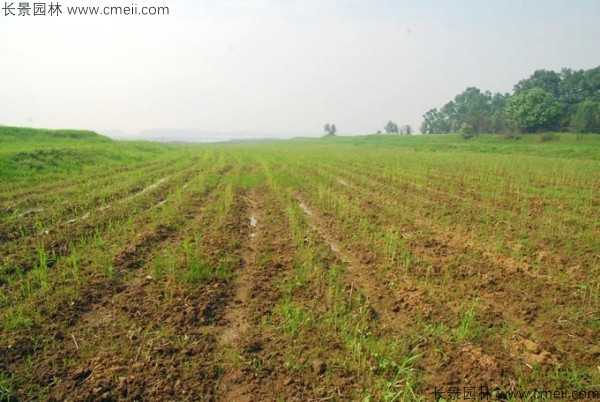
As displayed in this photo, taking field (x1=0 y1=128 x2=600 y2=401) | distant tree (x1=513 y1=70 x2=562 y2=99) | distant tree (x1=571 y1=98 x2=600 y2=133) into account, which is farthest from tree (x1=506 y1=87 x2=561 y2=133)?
field (x1=0 y1=128 x2=600 y2=401)

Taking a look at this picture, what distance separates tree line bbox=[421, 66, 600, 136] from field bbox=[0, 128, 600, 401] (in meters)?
46.2

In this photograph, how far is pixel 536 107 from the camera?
45.9 metres

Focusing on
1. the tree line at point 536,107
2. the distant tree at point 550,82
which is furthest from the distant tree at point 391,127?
the distant tree at point 550,82

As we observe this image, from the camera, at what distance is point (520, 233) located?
21.3ft

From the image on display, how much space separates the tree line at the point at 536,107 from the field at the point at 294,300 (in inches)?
1820

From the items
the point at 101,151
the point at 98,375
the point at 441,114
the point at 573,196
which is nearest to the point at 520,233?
the point at 573,196

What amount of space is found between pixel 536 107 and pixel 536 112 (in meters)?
0.83

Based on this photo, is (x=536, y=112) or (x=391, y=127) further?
(x=391, y=127)

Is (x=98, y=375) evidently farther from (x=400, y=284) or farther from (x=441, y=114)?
(x=441, y=114)

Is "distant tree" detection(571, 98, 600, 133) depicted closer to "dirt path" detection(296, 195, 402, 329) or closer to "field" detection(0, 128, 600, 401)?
"field" detection(0, 128, 600, 401)

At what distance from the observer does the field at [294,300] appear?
9.20 feet

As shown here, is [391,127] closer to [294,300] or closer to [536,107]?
[536,107]

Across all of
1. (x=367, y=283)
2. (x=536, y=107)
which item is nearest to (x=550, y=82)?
(x=536, y=107)

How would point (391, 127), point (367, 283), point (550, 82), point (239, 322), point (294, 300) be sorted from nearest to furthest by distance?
1. point (239, 322)
2. point (294, 300)
3. point (367, 283)
4. point (550, 82)
5. point (391, 127)
